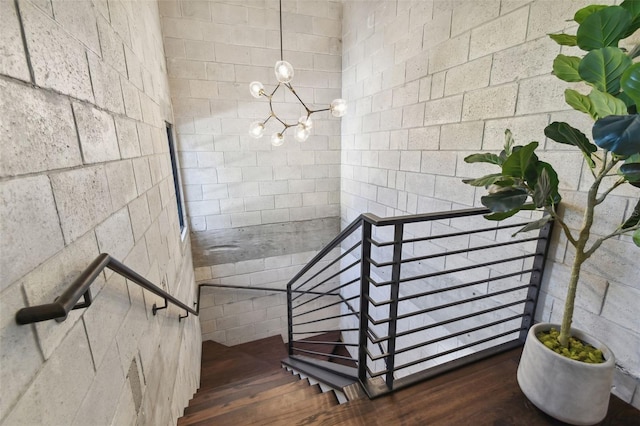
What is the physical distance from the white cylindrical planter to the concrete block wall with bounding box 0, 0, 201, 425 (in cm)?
164

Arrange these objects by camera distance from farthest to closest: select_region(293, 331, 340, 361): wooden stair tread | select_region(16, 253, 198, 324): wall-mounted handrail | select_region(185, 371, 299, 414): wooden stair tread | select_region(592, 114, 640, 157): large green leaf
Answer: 1. select_region(293, 331, 340, 361): wooden stair tread
2. select_region(185, 371, 299, 414): wooden stair tread
3. select_region(592, 114, 640, 157): large green leaf
4. select_region(16, 253, 198, 324): wall-mounted handrail

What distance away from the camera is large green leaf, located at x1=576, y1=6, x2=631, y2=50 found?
0.82m

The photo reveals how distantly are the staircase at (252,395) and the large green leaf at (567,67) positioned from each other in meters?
1.69

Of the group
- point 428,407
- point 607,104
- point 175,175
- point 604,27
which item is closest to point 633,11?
point 604,27

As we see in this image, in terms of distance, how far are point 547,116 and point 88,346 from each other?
222 centimetres

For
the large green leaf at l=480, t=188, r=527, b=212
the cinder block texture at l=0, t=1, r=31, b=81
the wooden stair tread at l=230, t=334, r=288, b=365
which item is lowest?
the wooden stair tread at l=230, t=334, r=288, b=365

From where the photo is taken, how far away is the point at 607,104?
82 cm

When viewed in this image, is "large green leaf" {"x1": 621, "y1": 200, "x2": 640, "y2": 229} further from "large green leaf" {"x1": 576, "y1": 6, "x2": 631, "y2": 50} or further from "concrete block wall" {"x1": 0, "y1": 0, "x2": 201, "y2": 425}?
"concrete block wall" {"x1": 0, "y1": 0, "x2": 201, "y2": 425}

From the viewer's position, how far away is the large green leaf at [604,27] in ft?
2.68

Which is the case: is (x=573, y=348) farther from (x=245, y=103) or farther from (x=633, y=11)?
(x=245, y=103)

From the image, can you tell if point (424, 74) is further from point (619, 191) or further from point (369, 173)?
point (619, 191)

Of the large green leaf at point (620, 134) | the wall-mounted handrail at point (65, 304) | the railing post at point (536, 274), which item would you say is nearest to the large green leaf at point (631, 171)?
the large green leaf at point (620, 134)

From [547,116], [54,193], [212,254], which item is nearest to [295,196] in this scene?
A: [212,254]

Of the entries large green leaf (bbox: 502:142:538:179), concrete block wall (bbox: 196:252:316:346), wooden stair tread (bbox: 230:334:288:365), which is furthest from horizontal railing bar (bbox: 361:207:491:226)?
wooden stair tread (bbox: 230:334:288:365)
